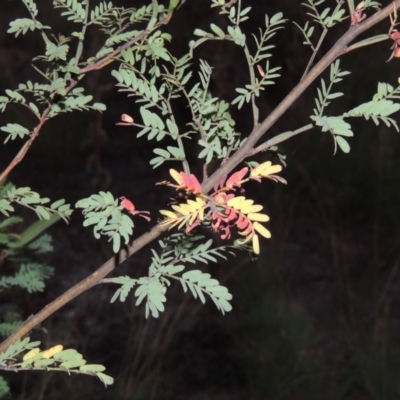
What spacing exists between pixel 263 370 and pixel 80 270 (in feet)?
2.91

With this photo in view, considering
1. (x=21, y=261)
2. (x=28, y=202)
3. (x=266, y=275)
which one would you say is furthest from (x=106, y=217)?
(x=266, y=275)

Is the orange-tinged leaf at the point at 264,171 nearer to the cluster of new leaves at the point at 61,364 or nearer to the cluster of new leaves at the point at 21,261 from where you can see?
the cluster of new leaves at the point at 61,364

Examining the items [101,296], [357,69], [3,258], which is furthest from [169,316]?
[357,69]

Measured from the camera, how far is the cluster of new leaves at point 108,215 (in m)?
0.65

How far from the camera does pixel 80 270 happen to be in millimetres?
2906

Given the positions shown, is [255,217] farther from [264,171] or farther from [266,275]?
[266,275]

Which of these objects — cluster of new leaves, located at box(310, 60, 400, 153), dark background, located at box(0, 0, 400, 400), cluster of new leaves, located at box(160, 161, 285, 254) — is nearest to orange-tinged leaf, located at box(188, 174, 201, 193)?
cluster of new leaves, located at box(160, 161, 285, 254)

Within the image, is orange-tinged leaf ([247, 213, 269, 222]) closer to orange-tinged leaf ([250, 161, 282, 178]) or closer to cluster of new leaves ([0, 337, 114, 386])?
orange-tinged leaf ([250, 161, 282, 178])

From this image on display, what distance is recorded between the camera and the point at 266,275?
2566 millimetres

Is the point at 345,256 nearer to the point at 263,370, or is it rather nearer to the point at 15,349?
the point at 263,370

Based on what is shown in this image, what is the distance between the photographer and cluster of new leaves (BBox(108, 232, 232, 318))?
67 centimetres

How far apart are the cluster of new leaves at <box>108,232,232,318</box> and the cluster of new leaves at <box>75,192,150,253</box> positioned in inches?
1.8

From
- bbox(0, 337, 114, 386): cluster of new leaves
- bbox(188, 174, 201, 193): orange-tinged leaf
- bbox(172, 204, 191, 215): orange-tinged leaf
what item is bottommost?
bbox(0, 337, 114, 386): cluster of new leaves

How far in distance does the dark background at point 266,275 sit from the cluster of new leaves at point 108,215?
1.05 m
